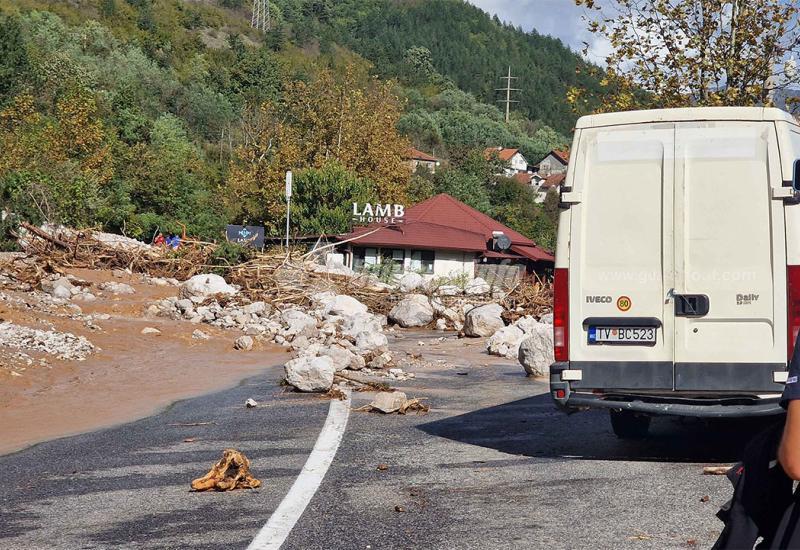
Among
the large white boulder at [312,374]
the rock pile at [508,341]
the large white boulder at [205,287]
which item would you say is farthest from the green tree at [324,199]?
the large white boulder at [312,374]

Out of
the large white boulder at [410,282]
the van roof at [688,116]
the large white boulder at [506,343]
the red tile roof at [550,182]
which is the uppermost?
the red tile roof at [550,182]

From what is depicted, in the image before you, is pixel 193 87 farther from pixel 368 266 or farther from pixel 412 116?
pixel 368 266

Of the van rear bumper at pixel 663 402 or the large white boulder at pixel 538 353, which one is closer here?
the van rear bumper at pixel 663 402

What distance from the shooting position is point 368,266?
40.9 metres

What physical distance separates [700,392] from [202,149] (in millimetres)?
92989

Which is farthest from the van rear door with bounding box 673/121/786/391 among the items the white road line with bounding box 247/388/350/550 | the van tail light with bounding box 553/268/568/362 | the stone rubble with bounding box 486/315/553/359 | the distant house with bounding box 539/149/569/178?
the distant house with bounding box 539/149/569/178

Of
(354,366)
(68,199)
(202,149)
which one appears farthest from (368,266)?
(202,149)

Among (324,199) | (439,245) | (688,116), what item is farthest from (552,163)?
(688,116)

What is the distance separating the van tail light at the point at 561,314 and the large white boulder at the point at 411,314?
23247 mm

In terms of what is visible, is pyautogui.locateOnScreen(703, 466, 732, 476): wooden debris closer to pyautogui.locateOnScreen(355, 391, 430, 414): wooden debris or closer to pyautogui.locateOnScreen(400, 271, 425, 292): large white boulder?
pyautogui.locateOnScreen(355, 391, 430, 414): wooden debris

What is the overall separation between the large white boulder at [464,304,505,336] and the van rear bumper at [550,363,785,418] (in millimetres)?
19033

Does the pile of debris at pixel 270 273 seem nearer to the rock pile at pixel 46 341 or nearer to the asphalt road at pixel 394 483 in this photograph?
the rock pile at pixel 46 341

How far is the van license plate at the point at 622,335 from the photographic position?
29.1 ft

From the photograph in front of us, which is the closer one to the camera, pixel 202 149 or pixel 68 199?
pixel 68 199
